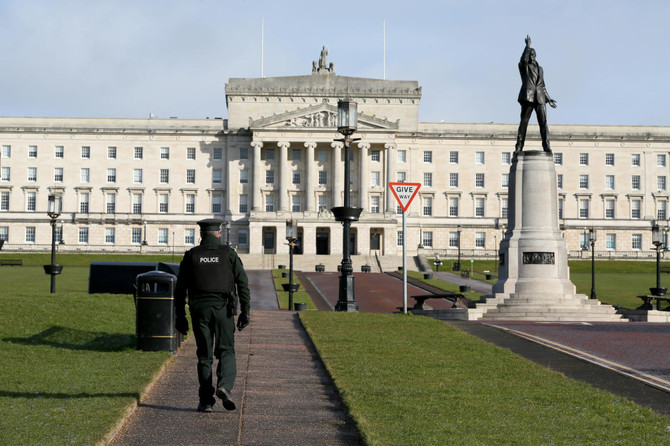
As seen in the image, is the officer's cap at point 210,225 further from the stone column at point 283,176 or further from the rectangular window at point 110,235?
the rectangular window at point 110,235

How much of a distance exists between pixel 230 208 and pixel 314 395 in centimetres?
10447

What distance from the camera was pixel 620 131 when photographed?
12125 cm

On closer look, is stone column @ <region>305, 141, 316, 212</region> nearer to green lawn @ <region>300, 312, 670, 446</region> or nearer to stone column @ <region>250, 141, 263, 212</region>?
stone column @ <region>250, 141, 263, 212</region>

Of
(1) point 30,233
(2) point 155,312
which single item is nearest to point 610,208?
(1) point 30,233

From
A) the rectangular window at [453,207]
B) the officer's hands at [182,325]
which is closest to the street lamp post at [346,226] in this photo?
the officer's hands at [182,325]

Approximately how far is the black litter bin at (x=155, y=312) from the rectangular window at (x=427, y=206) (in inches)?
4033

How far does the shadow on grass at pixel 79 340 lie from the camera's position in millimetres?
17641

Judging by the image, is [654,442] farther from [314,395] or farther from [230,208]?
[230,208]

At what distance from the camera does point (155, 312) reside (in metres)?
17.0

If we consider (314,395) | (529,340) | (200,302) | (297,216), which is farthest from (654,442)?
(297,216)

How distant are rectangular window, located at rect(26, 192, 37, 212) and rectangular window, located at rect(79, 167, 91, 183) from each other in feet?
21.7

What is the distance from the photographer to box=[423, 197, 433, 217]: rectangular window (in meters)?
118

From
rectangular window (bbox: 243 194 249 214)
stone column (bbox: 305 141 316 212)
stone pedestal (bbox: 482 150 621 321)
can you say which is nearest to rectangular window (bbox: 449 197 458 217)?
stone column (bbox: 305 141 316 212)

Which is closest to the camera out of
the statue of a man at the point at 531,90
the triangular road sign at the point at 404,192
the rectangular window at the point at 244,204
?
the triangular road sign at the point at 404,192
